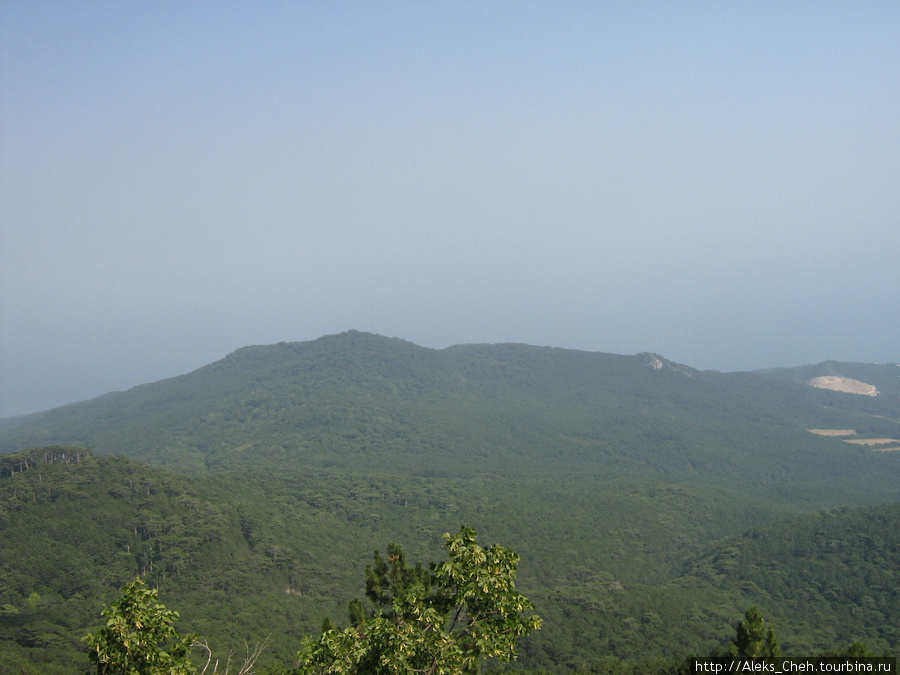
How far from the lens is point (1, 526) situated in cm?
5041

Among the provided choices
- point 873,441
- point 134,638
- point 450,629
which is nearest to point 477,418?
point 873,441

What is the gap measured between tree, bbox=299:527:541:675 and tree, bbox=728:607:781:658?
554 inches

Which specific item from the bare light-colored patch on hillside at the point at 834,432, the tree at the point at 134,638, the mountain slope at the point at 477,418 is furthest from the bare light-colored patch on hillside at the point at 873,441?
the tree at the point at 134,638

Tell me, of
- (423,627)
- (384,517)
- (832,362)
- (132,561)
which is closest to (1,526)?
(132,561)

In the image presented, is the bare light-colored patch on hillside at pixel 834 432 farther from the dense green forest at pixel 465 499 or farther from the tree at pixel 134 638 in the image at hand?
the tree at pixel 134 638

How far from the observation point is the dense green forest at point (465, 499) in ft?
150

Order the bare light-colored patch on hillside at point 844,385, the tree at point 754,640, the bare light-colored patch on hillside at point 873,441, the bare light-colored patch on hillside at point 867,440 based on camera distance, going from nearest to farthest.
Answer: the tree at point 754,640 < the bare light-colored patch on hillside at point 867,440 < the bare light-colored patch on hillside at point 873,441 < the bare light-colored patch on hillside at point 844,385

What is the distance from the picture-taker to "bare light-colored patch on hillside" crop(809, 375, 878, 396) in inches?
6560

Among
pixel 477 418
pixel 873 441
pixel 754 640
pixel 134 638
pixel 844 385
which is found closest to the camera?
pixel 134 638

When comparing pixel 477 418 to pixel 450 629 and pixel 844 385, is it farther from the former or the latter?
pixel 450 629

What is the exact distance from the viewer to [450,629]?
29.8 feet

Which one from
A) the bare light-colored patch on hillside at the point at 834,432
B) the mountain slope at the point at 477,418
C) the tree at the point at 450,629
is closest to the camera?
the tree at the point at 450,629

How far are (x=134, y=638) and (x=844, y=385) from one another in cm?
19661

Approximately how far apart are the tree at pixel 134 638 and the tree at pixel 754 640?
57.4 ft
